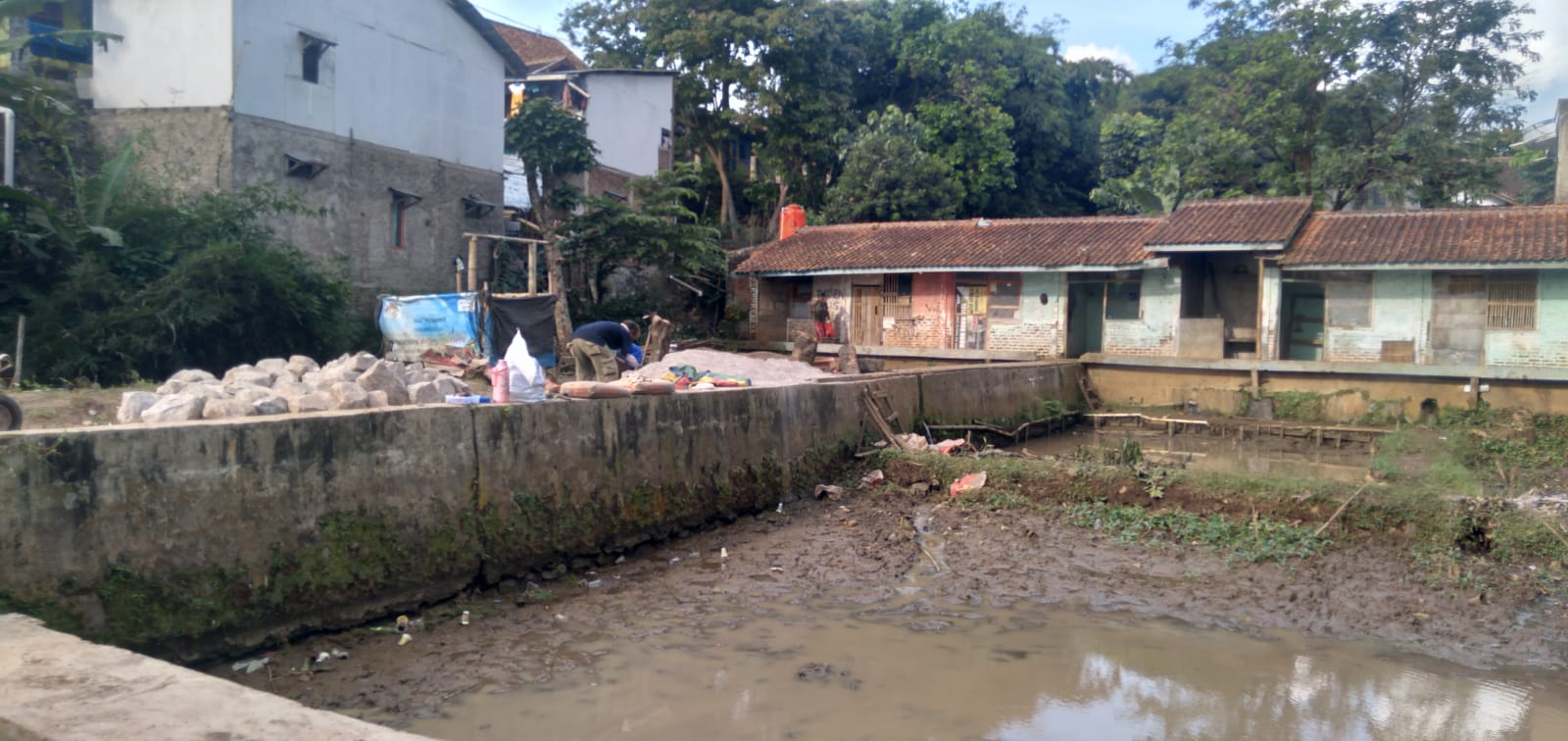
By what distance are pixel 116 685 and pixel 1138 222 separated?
72.9 ft

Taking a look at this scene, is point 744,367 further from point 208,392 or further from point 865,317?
point 865,317

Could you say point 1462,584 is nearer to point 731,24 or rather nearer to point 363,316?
point 363,316

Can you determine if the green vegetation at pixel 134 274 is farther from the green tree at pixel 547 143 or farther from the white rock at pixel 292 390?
the white rock at pixel 292 390

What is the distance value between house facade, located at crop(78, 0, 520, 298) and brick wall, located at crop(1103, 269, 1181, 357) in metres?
13.8

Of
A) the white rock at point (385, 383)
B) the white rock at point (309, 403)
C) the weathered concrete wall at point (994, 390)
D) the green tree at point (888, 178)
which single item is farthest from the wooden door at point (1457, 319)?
the white rock at point (309, 403)

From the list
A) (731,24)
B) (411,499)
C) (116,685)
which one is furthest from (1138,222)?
(116,685)

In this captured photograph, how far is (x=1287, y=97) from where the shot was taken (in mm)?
24250

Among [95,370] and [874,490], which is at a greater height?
[95,370]

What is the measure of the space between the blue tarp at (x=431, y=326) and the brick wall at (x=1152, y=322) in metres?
13.5

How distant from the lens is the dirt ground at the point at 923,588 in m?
6.17

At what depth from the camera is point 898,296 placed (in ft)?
80.7

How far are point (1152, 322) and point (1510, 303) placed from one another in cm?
623

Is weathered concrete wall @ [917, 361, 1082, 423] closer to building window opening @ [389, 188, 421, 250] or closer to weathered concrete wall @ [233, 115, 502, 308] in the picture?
weathered concrete wall @ [233, 115, 502, 308]

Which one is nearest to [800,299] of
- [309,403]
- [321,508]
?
[309,403]
